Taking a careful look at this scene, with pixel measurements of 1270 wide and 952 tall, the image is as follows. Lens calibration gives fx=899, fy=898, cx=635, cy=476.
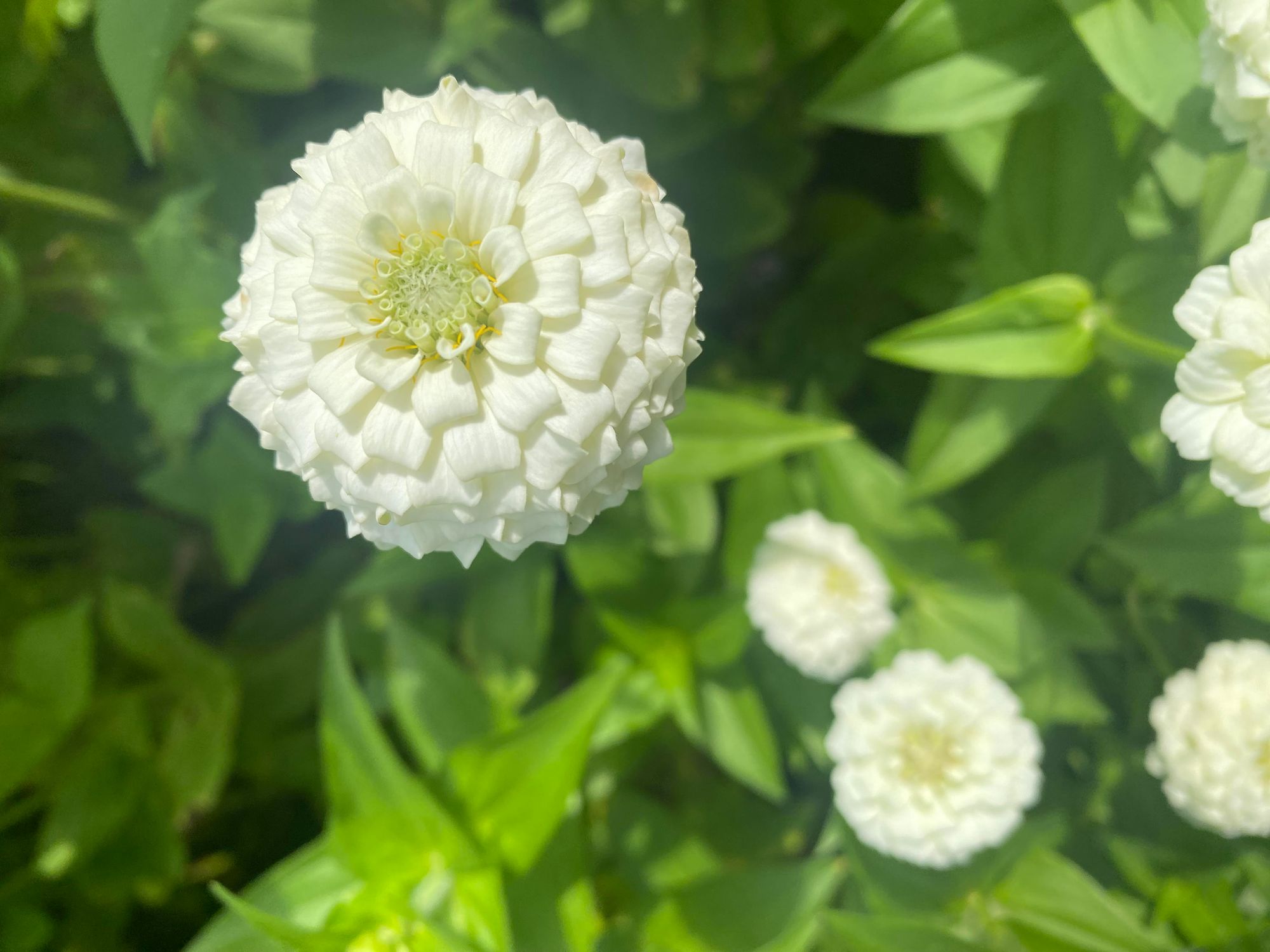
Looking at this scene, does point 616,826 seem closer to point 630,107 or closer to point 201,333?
point 201,333

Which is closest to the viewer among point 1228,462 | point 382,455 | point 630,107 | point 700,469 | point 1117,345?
point 382,455

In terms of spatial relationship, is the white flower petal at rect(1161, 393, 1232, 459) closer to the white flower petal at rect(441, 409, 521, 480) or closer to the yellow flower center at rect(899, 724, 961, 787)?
the yellow flower center at rect(899, 724, 961, 787)

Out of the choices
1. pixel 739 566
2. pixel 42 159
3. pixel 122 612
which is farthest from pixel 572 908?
pixel 42 159

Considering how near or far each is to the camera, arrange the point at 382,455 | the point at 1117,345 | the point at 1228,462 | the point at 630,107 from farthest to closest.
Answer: the point at 630,107
the point at 1117,345
the point at 1228,462
the point at 382,455

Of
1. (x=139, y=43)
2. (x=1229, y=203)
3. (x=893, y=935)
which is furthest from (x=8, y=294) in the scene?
(x=1229, y=203)

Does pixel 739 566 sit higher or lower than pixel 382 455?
lower

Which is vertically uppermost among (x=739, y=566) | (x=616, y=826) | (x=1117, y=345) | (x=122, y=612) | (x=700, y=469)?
(x=1117, y=345)
